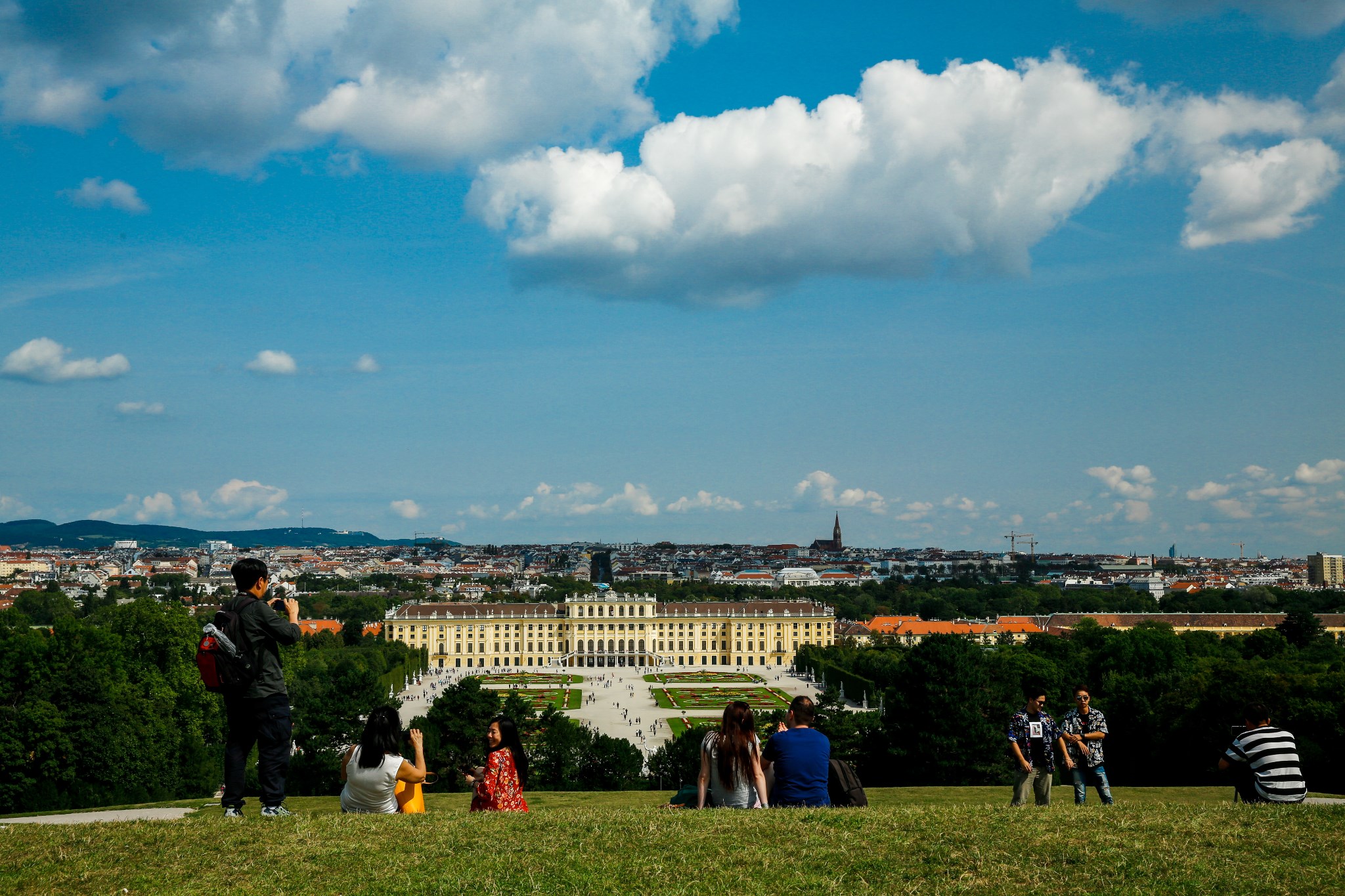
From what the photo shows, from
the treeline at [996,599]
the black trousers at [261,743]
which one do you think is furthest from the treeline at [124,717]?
the treeline at [996,599]

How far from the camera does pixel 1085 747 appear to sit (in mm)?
12125

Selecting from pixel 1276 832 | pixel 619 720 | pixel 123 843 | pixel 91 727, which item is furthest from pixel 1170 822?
pixel 619 720

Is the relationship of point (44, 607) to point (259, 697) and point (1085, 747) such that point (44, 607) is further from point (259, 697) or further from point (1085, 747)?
point (1085, 747)

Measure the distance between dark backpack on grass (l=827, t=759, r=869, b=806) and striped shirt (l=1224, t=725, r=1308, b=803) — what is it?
3279 mm

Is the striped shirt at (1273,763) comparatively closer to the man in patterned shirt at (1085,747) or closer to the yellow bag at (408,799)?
the man in patterned shirt at (1085,747)

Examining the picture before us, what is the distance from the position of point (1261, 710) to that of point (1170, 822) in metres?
1.54

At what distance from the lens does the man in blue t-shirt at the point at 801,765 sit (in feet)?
30.7

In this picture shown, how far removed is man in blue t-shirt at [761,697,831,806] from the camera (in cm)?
935

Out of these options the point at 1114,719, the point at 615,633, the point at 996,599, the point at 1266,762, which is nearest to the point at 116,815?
the point at 1266,762

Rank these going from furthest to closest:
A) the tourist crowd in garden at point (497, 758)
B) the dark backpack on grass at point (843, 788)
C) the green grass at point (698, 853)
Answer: the dark backpack on grass at point (843, 788) < the tourist crowd in garden at point (497, 758) < the green grass at point (698, 853)

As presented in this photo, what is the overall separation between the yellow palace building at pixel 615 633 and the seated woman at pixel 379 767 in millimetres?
89445

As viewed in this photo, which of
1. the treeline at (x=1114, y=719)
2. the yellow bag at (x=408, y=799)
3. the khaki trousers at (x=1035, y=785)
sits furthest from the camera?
the treeline at (x=1114, y=719)

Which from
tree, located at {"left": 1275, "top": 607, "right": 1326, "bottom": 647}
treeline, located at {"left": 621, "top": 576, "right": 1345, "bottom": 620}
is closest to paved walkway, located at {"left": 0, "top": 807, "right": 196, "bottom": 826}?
tree, located at {"left": 1275, "top": 607, "right": 1326, "bottom": 647}

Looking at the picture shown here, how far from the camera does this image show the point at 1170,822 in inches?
340
